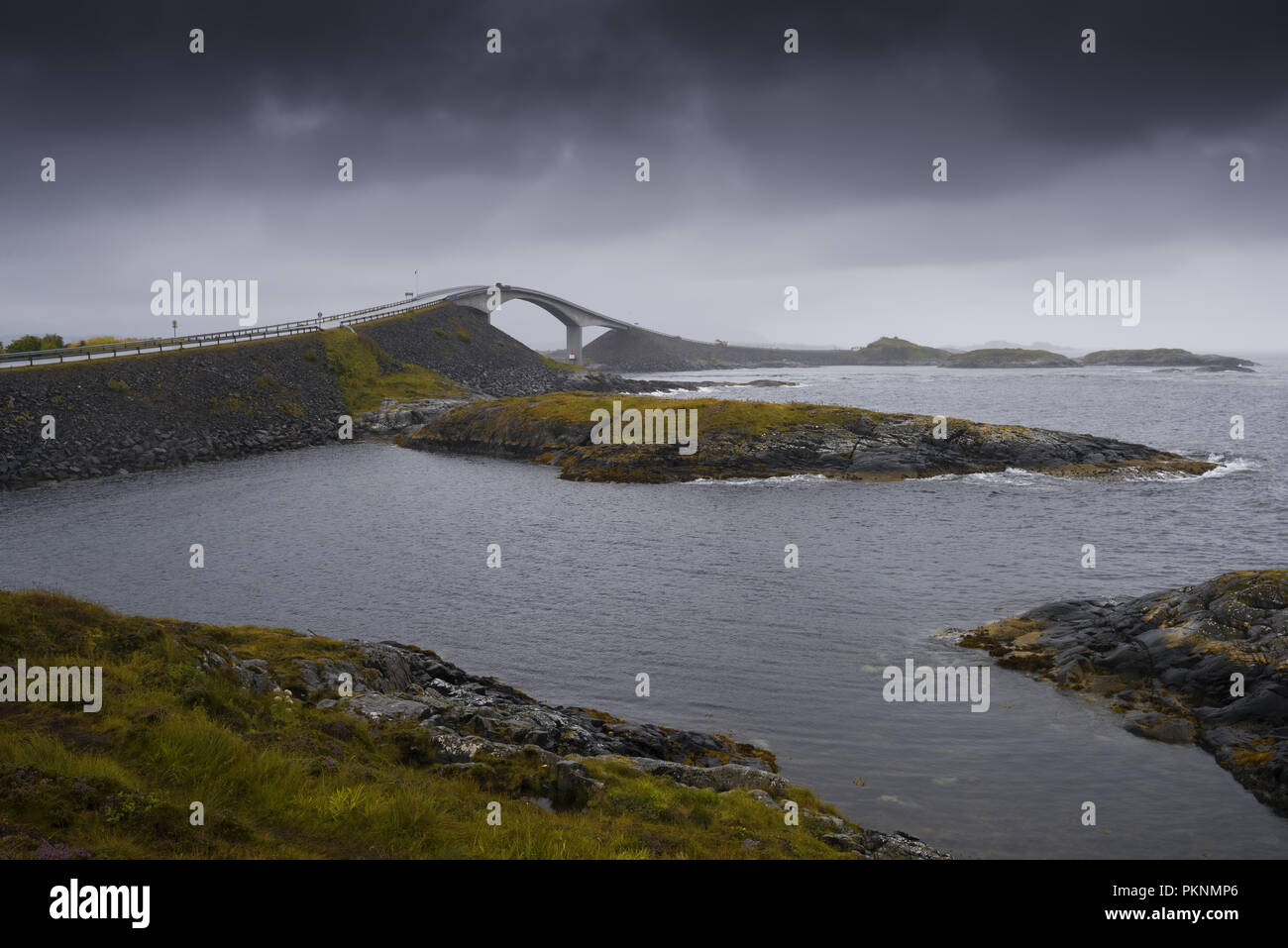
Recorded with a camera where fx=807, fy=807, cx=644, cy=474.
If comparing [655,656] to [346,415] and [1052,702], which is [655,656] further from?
[346,415]

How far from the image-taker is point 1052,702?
24.4 m

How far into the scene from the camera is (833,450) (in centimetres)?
7119

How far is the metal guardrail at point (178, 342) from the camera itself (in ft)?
263

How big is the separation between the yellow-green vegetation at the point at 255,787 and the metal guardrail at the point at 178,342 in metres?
75.8

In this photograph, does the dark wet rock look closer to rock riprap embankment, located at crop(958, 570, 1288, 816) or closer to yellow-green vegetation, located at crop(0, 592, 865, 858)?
yellow-green vegetation, located at crop(0, 592, 865, 858)

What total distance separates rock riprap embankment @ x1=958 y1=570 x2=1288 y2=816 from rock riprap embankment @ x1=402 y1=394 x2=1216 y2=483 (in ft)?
124

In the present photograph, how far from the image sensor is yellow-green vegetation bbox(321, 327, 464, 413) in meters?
103

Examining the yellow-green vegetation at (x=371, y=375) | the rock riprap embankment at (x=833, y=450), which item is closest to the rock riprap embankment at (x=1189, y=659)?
the rock riprap embankment at (x=833, y=450)

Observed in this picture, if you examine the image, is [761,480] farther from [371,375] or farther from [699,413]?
[371,375]

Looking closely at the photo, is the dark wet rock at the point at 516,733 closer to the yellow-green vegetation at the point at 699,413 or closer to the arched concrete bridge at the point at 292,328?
the yellow-green vegetation at the point at 699,413

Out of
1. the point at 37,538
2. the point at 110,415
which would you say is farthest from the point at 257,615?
the point at 110,415

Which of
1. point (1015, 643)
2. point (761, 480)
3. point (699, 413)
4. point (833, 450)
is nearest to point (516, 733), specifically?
point (1015, 643)

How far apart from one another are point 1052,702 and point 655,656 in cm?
1258

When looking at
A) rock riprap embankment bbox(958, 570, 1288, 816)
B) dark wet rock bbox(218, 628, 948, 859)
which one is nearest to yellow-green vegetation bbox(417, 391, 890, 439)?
rock riprap embankment bbox(958, 570, 1288, 816)
